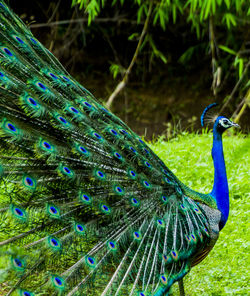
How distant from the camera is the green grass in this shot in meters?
3.51

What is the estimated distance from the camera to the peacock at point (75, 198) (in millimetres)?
2461

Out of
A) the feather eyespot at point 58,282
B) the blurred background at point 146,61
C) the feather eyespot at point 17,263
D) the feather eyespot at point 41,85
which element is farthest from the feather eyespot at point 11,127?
the blurred background at point 146,61

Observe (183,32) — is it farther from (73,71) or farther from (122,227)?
(122,227)

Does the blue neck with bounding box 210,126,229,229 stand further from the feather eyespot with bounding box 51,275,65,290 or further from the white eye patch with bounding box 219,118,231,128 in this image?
the feather eyespot with bounding box 51,275,65,290

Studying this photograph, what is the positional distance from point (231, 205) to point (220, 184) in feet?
3.94

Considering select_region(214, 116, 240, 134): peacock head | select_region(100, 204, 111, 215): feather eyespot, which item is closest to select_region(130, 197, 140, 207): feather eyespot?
select_region(100, 204, 111, 215): feather eyespot

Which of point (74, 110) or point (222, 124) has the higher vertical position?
point (74, 110)

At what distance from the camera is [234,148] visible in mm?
5699

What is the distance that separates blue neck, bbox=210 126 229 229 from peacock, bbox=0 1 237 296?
0.82ft

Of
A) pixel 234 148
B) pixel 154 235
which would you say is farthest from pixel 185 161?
pixel 154 235

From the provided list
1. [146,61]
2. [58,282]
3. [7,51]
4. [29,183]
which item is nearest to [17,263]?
[58,282]

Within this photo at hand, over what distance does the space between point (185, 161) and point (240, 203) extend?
38.9 inches

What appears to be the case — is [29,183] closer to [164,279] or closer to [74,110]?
[74,110]

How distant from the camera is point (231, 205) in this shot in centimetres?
458
